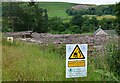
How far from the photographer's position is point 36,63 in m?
4.36

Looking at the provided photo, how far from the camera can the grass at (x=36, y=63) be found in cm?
428

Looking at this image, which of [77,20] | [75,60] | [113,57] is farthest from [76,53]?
[113,57]

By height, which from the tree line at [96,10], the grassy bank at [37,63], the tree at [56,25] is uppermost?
the tree line at [96,10]

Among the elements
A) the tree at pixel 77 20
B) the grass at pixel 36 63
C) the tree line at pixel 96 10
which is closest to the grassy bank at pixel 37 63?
the grass at pixel 36 63

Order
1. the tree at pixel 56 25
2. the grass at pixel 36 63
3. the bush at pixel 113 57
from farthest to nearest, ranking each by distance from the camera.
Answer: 1. the bush at pixel 113 57
2. the tree at pixel 56 25
3. the grass at pixel 36 63

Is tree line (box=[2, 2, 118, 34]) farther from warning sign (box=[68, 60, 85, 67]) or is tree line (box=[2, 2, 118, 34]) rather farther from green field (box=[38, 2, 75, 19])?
warning sign (box=[68, 60, 85, 67])

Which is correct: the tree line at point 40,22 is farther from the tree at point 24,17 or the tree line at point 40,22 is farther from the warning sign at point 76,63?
the warning sign at point 76,63

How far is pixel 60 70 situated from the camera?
440 centimetres

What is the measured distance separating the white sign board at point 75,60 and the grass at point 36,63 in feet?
0.26

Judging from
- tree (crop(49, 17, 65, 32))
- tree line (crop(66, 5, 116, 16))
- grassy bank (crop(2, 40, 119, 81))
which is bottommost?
grassy bank (crop(2, 40, 119, 81))

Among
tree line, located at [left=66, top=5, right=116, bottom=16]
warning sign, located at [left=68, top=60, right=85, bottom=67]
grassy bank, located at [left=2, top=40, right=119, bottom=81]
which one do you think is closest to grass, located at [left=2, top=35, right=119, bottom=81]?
grassy bank, located at [left=2, top=40, right=119, bottom=81]

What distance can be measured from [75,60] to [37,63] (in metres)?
0.56

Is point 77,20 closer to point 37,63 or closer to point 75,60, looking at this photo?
point 75,60

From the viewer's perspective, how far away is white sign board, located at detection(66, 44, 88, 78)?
171 inches
